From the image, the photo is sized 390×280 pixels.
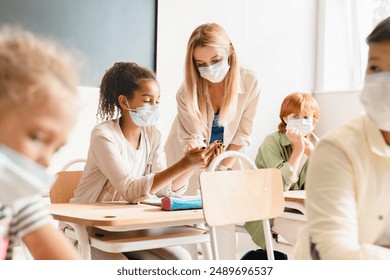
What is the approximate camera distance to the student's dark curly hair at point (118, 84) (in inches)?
50.3

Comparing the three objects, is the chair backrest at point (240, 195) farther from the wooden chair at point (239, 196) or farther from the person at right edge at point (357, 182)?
the person at right edge at point (357, 182)

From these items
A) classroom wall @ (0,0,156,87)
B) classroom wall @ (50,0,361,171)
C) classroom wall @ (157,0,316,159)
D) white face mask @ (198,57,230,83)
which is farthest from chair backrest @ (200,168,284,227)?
classroom wall @ (157,0,316,159)

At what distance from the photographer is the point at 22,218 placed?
1.39 feet

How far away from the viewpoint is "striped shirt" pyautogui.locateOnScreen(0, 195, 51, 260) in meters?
0.42

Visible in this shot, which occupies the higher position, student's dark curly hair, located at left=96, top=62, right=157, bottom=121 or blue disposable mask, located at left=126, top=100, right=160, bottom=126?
student's dark curly hair, located at left=96, top=62, right=157, bottom=121

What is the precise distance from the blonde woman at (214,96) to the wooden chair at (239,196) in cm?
24

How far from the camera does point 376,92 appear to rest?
0.59m

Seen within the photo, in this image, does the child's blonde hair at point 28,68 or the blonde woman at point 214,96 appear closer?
the child's blonde hair at point 28,68

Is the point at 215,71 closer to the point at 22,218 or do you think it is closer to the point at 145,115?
the point at 145,115

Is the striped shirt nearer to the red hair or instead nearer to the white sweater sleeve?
the white sweater sleeve

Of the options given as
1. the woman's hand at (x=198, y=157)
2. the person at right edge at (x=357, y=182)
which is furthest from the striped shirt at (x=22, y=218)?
the woman's hand at (x=198, y=157)

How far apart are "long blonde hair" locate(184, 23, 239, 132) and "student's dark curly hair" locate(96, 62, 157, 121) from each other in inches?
4.6
